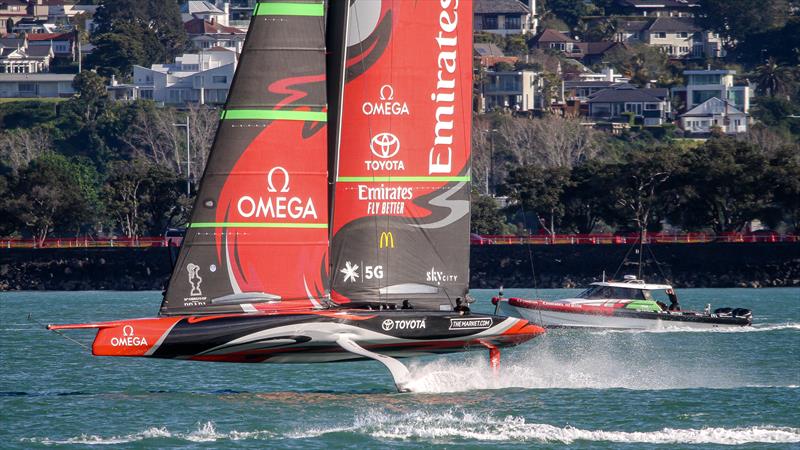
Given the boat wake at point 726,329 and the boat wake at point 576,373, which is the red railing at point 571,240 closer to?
the boat wake at point 726,329

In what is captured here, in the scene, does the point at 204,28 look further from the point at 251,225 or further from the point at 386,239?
the point at 251,225

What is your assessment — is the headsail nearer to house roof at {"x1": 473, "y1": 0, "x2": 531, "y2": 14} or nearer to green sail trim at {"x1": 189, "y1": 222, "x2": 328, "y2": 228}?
green sail trim at {"x1": 189, "y1": 222, "x2": 328, "y2": 228}

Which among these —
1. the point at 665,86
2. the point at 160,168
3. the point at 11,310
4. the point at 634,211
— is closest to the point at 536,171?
the point at 634,211

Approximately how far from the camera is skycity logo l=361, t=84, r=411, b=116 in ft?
87.6

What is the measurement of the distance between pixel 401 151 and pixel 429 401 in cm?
427

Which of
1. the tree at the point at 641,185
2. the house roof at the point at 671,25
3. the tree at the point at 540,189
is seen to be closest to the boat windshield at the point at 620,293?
the tree at the point at 641,185

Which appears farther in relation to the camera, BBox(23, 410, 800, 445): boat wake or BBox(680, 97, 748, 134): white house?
BBox(680, 97, 748, 134): white house

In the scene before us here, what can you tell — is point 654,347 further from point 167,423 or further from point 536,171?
point 536,171

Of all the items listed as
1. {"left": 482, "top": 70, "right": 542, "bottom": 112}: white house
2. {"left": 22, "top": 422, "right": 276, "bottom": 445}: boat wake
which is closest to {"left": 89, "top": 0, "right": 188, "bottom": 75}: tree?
{"left": 482, "top": 70, "right": 542, "bottom": 112}: white house

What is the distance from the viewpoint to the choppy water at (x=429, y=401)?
23297 millimetres

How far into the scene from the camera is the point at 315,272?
86.1 feet

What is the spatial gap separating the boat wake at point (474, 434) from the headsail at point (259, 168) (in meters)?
2.81

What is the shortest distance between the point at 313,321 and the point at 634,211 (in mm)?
58017

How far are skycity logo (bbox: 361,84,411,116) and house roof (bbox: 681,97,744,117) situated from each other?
120 m
